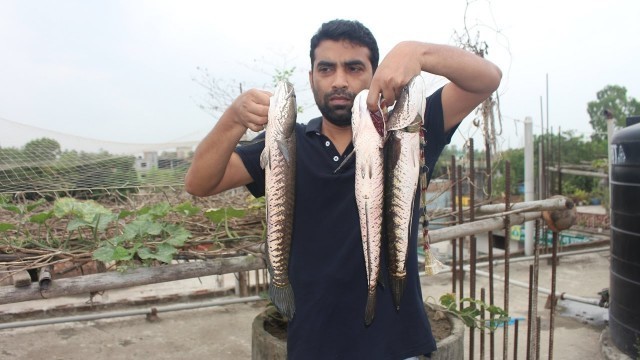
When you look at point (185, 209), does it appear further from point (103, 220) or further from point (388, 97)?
point (388, 97)

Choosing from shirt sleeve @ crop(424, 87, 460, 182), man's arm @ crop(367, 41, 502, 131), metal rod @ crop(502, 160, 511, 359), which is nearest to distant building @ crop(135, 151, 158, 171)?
metal rod @ crop(502, 160, 511, 359)

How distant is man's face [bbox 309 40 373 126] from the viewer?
1.84 m

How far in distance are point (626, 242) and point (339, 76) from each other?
4.23 metres

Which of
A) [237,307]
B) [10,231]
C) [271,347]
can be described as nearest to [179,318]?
[237,307]

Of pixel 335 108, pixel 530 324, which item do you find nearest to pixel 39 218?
pixel 335 108

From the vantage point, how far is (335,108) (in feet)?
6.06

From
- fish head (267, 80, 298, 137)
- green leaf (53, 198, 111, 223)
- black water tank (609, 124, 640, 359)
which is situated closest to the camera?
fish head (267, 80, 298, 137)

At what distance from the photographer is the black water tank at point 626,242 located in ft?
15.0

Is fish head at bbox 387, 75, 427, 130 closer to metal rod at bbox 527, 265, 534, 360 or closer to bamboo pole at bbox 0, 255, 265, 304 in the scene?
bamboo pole at bbox 0, 255, 265, 304

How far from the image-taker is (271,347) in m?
2.62

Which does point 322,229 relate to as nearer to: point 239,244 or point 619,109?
point 239,244

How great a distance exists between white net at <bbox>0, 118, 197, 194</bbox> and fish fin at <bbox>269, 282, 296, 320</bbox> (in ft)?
8.31

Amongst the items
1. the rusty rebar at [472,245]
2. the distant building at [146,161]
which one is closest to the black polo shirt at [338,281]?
the rusty rebar at [472,245]

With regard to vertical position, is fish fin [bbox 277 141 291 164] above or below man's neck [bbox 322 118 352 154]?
below
